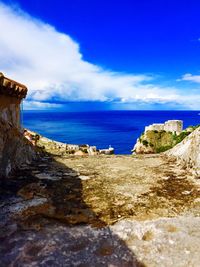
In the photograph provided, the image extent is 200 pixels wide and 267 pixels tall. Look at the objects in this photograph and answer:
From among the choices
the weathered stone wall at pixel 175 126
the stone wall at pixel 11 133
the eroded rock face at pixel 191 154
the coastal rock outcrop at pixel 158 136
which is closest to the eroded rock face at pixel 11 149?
the stone wall at pixel 11 133

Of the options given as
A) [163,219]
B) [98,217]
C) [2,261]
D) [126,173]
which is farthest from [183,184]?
[2,261]

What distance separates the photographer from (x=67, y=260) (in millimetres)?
3350

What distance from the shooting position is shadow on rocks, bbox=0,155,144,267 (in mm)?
3377

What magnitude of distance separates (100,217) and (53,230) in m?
0.80

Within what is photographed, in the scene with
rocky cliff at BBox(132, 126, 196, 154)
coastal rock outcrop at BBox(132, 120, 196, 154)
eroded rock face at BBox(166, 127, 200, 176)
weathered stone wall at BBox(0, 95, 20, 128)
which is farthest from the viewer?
rocky cliff at BBox(132, 126, 196, 154)

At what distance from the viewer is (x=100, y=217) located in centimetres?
449

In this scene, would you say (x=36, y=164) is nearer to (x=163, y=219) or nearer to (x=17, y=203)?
(x=17, y=203)

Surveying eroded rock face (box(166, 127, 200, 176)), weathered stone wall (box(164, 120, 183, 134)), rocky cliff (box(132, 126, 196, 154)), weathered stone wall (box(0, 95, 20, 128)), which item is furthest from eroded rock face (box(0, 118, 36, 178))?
weathered stone wall (box(164, 120, 183, 134))

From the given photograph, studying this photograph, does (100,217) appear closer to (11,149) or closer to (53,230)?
(53,230)

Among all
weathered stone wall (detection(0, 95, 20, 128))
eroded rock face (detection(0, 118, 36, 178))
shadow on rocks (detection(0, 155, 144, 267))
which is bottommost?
shadow on rocks (detection(0, 155, 144, 267))

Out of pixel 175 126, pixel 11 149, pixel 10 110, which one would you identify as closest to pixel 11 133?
pixel 11 149

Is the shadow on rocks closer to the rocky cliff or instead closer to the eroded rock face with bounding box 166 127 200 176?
the eroded rock face with bounding box 166 127 200 176

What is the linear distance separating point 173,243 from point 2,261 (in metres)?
2.05

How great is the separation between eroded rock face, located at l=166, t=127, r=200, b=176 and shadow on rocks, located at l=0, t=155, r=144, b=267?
286cm
